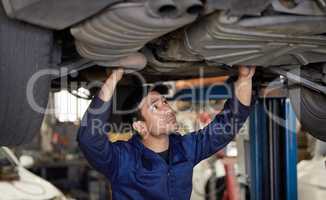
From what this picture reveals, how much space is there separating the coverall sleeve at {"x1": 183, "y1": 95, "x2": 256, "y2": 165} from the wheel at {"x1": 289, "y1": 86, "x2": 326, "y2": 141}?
0.71 ft

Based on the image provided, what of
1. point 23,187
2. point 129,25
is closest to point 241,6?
point 129,25

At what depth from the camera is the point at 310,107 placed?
5.57 feet

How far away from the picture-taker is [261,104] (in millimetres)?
2379

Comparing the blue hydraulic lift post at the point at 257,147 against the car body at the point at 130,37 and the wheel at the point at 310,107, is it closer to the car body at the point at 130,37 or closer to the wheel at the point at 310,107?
the wheel at the point at 310,107

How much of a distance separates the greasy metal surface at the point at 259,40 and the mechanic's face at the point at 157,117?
1.04 ft

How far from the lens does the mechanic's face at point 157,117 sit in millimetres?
1574

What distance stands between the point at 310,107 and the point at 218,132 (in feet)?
1.25

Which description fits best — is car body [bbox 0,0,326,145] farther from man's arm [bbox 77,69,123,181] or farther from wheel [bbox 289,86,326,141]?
wheel [bbox 289,86,326,141]

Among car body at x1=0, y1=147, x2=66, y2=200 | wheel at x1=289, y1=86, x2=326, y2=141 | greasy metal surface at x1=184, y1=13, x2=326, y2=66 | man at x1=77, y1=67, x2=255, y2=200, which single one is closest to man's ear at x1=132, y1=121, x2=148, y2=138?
man at x1=77, y1=67, x2=255, y2=200

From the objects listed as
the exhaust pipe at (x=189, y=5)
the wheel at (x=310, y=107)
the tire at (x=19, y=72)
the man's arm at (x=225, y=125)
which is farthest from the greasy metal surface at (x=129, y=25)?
the wheel at (x=310, y=107)

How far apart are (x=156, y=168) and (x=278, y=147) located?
105 cm

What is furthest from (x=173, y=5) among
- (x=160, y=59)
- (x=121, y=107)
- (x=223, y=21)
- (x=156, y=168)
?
(x=121, y=107)

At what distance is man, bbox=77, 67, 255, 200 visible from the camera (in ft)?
4.56

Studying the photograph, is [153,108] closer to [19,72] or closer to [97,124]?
[97,124]
